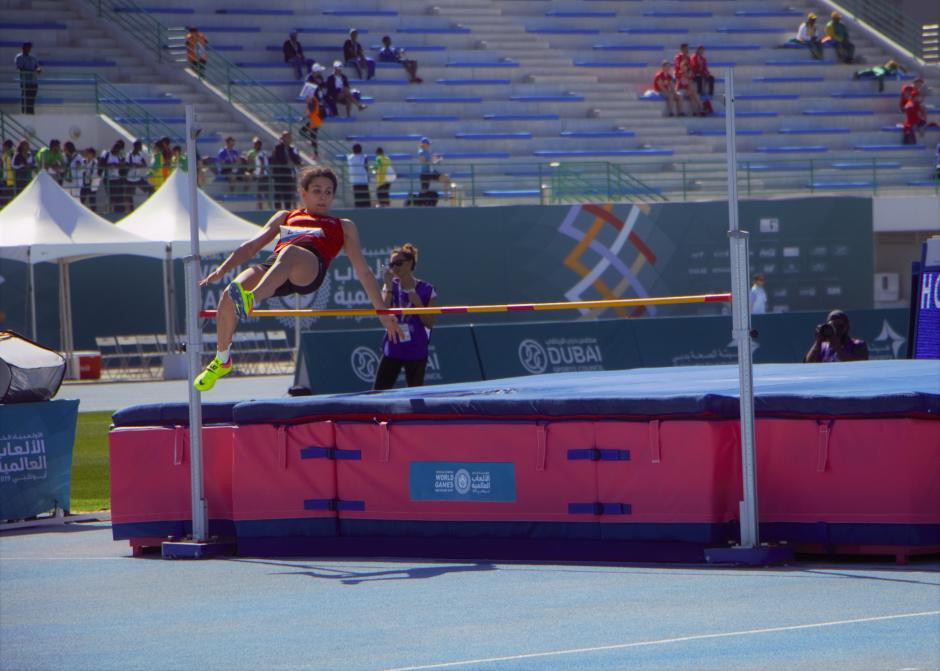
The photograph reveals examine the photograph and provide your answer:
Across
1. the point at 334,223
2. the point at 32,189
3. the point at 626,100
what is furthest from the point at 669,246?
the point at 334,223

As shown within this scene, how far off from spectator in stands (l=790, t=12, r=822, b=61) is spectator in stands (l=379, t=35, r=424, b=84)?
1040 cm

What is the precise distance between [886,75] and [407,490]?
104ft

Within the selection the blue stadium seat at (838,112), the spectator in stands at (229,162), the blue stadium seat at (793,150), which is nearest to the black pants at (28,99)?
the spectator in stands at (229,162)

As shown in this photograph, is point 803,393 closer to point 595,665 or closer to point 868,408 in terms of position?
point 868,408

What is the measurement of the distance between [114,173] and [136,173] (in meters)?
0.41

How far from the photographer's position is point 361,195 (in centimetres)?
2994

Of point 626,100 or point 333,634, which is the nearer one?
point 333,634

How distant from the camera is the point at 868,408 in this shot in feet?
25.6

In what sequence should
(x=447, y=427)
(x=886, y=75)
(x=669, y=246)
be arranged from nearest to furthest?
(x=447, y=427) → (x=669, y=246) → (x=886, y=75)

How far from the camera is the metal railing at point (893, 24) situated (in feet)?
131

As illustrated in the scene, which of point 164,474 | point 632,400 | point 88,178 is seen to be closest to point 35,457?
point 164,474

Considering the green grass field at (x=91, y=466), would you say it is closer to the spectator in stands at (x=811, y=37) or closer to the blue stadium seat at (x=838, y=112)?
the blue stadium seat at (x=838, y=112)

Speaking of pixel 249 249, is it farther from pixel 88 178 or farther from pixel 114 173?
pixel 114 173

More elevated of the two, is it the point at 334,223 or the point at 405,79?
the point at 405,79
